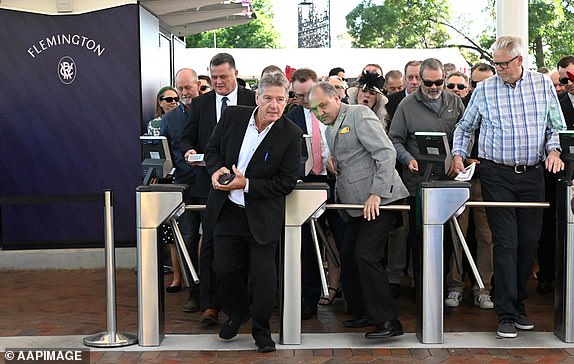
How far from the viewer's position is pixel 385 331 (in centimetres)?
627

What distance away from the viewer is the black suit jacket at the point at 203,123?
6.93m

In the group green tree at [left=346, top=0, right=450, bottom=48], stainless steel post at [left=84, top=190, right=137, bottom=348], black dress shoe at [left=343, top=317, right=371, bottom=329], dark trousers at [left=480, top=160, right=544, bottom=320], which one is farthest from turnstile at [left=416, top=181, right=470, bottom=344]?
green tree at [left=346, top=0, right=450, bottom=48]

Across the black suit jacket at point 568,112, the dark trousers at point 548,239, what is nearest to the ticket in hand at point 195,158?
the dark trousers at point 548,239

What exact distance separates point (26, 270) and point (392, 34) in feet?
113

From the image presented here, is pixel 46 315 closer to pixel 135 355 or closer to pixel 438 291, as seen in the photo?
pixel 135 355

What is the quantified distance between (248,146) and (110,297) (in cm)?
139

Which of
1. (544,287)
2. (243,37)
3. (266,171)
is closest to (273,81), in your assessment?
(266,171)

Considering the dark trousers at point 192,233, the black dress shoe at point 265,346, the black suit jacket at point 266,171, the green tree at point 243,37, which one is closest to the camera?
the black suit jacket at point 266,171

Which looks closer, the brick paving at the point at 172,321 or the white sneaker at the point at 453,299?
the brick paving at the point at 172,321

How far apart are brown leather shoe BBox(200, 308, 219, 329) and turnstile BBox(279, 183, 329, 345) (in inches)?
28.0

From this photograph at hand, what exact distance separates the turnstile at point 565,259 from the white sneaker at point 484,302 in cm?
110

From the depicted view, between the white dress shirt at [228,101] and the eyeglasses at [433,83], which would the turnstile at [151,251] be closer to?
→ the white dress shirt at [228,101]

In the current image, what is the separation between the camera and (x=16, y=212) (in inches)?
368

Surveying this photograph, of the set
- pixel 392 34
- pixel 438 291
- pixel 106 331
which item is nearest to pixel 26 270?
pixel 106 331
